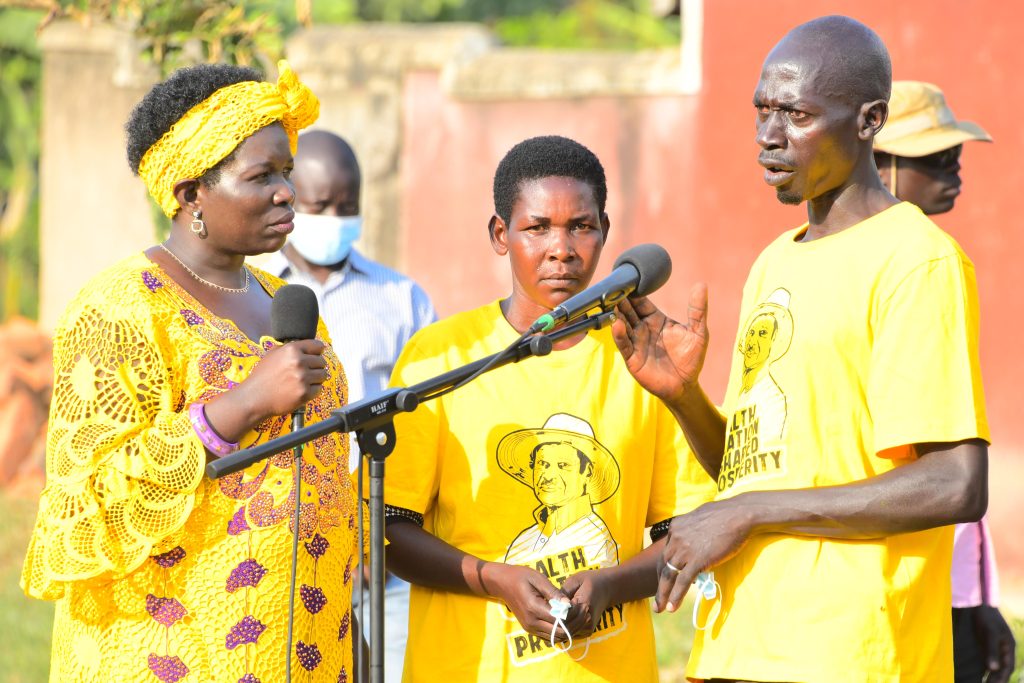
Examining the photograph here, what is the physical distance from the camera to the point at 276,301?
3.17 meters

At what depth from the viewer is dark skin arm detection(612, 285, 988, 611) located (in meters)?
2.86

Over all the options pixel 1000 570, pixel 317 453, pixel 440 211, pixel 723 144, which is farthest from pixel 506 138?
pixel 317 453

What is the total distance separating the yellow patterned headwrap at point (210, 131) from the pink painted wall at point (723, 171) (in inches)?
227

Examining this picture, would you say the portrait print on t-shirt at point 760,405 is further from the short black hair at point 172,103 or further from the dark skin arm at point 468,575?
the short black hair at point 172,103

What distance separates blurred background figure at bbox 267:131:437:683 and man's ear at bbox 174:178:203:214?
1961 mm

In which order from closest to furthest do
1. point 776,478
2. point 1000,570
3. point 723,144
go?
point 776,478 < point 1000,570 < point 723,144

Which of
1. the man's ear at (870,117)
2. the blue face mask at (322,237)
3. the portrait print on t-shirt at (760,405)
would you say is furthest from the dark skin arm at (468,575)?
the blue face mask at (322,237)

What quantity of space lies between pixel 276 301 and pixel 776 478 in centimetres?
120

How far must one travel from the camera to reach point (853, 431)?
9.83 ft

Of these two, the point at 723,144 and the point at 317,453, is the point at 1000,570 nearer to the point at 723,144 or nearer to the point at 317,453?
the point at 723,144

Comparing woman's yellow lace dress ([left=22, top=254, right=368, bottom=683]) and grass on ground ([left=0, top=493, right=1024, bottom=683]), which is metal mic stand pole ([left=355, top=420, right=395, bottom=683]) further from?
grass on ground ([left=0, top=493, right=1024, bottom=683])

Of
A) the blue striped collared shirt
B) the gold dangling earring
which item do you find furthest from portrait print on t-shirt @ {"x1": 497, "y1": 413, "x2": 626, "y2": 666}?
the blue striped collared shirt

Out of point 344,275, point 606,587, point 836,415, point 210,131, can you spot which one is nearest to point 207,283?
point 210,131

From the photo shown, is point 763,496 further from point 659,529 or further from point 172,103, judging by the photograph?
point 172,103
